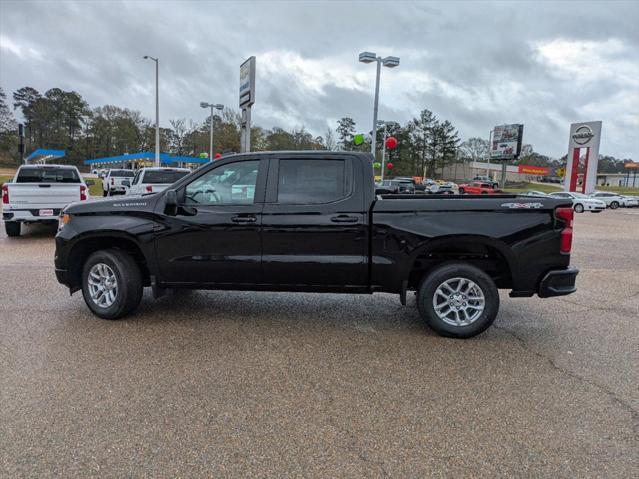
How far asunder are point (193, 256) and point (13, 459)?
2.53 m

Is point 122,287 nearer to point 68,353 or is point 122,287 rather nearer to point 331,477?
point 68,353

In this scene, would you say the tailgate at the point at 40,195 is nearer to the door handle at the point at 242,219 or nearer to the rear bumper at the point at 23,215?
the rear bumper at the point at 23,215

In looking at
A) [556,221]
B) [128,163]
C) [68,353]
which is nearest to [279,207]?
[68,353]

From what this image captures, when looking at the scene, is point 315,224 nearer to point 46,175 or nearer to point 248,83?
point 46,175

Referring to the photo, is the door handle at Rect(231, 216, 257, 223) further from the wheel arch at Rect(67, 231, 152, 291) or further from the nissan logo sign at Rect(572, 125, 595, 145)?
the nissan logo sign at Rect(572, 125, 595, 145)

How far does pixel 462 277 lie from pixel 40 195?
32.3 feet

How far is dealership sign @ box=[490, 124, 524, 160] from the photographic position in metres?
59.9

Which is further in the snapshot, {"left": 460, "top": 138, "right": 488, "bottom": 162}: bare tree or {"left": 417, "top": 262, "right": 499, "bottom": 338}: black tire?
{"left": 460, "top": 138, "right": 488, "bottom": 162}: bare tree

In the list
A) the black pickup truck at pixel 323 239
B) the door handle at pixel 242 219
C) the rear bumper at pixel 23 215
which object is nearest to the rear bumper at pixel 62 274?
the black pickup truck at pixel 323 239

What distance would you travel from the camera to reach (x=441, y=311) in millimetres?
4727

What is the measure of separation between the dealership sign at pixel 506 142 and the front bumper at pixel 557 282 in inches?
2388

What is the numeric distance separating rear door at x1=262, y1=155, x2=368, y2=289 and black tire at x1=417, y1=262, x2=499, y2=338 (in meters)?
0.64

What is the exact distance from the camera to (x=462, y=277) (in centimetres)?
464

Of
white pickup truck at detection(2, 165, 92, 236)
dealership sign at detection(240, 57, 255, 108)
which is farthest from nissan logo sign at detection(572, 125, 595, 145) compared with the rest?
white pickup truck at detection(2, 165, 92, 236)
